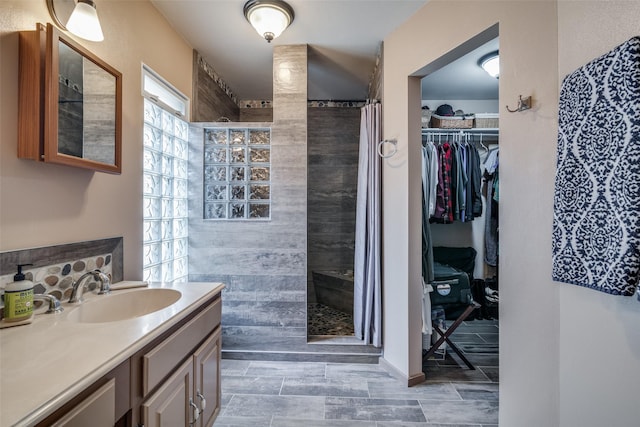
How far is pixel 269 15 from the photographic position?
1.91 metres

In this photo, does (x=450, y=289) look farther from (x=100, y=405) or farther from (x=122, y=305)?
(x=100, y=405)

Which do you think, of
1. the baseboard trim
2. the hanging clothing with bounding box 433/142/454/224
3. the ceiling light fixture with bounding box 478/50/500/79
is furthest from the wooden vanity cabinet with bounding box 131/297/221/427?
Answer: the ceiling light fixture with bounding box 478/50/500/79

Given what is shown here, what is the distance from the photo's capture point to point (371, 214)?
7.91 feet

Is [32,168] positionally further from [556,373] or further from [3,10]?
[556,373]

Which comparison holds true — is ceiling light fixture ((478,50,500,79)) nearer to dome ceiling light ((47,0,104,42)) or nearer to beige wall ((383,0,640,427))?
beige wall ((383,0,640,427))

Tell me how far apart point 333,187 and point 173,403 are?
9.50 ft

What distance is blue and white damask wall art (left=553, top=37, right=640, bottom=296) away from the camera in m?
0.88

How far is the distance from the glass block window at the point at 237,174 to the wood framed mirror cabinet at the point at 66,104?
3.11 ft

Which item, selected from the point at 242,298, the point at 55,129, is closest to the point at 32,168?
the point at 55,129

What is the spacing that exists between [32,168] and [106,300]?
61cm

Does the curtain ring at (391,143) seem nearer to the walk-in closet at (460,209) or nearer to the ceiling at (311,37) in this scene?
the walk-in closet at (460,209)

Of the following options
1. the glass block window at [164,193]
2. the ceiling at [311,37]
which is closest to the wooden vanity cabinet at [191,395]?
the glass block window at [164,193]

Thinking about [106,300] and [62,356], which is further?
[106,300]

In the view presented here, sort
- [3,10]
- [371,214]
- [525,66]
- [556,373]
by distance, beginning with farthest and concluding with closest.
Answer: [371,214]
[525,66]
[556,373]
[3,10]
